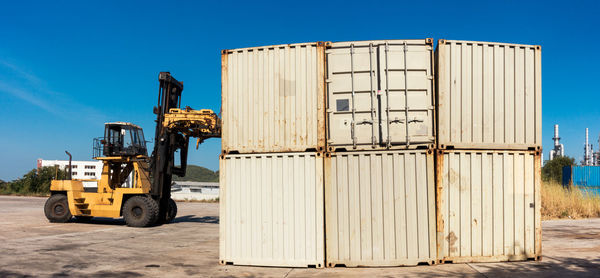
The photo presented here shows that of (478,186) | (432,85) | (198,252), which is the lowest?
(198,252)

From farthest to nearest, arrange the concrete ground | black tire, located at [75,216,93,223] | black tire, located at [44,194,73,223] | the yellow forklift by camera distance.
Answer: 1. black tire, located at [75,216,93,223]
2. black tire, located at [44,194,73,223]
3. the yellow forklift
4. the concrete ground

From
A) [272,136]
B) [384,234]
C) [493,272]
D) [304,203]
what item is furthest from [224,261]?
[493,272]

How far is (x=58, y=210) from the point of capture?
16.3 metres

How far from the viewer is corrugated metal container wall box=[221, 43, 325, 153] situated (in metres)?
7.58

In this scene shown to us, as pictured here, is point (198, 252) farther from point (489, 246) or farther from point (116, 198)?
point (116, 198)

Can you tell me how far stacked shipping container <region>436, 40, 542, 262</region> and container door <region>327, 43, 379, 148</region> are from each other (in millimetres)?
1215

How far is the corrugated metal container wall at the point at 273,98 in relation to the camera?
758 cm

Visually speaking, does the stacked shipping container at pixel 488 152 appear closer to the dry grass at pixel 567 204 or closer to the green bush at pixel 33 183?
the dry grass at pixel 567 204

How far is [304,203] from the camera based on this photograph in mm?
7488

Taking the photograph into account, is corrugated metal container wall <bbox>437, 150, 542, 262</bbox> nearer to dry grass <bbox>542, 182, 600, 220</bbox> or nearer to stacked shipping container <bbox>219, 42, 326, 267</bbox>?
stacked shipping container <bbox>219, 42, 326, 267</bbox>

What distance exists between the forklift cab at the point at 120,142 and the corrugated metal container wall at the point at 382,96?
10.8 meters

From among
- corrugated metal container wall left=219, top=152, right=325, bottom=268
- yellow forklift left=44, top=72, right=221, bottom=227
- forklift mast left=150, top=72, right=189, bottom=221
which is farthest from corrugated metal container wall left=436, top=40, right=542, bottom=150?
forklift mast left=150, top=72, right=189, bottom=221

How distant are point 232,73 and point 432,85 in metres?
3.80

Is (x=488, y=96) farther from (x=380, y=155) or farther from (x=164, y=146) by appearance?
(x=164, y=146)
